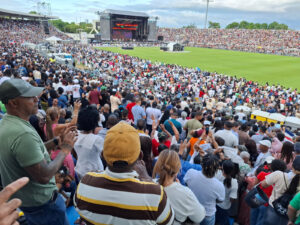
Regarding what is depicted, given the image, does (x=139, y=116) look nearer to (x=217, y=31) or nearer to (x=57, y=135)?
(x=57, y=135)

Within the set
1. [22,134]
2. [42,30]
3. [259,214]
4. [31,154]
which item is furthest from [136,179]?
[42,30]

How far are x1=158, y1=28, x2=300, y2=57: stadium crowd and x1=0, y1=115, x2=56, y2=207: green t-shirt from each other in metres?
60.1

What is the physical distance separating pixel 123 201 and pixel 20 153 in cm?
91

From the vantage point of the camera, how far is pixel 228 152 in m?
4.29

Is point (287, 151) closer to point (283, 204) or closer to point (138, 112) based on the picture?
point (283, 204)

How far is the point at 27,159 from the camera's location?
65.6 inches

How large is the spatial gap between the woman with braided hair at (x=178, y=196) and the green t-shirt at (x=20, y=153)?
1.15 meters

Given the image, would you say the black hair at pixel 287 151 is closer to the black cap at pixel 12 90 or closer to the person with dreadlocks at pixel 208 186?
the person with dreadlocks at pixel 208 186

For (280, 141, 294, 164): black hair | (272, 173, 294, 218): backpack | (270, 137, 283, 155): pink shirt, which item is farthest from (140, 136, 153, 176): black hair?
(270, 137, 283, 155): pink shirt

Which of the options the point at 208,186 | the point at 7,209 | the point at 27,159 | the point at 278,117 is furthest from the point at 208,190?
the point at 278,117

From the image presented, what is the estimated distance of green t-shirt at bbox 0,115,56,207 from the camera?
5.47 feet

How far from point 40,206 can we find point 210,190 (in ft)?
6.56

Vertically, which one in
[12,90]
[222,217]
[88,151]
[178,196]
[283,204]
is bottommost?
[222,217]

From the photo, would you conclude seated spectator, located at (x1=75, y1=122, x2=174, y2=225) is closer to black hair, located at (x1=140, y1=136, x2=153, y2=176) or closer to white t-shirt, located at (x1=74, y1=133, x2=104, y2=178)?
white t-shirt, located at (x1=74, y1=133, x2=104, y2=178)
